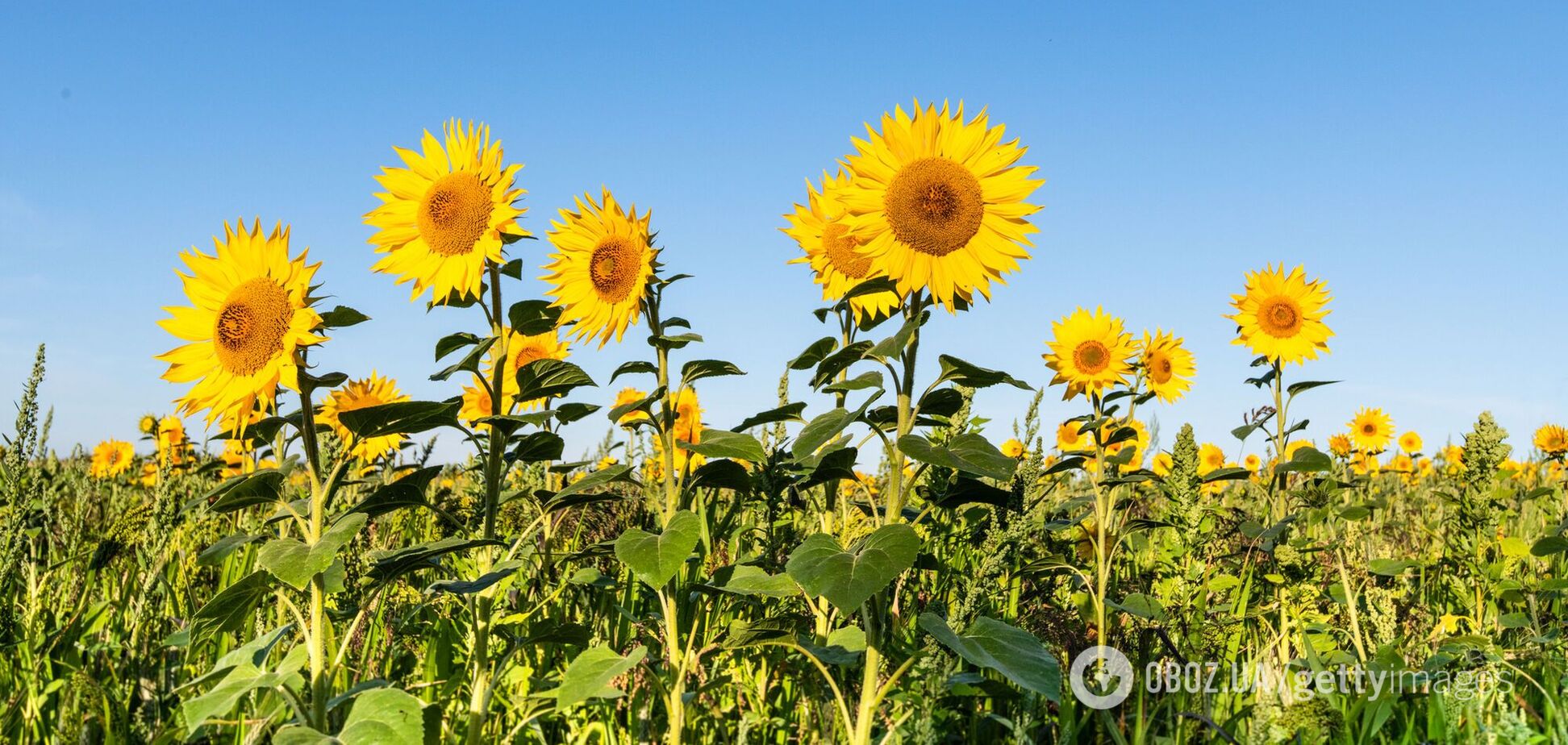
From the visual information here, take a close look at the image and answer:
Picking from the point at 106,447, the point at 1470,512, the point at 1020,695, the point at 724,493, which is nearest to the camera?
the point at 1020,695

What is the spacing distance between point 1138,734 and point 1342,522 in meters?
3.12

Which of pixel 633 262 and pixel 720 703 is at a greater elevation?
pixel 633 262

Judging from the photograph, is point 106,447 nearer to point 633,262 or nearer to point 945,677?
point 633,262

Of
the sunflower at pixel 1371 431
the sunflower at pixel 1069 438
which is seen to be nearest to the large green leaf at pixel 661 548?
the sunflower at pixel 1069 438

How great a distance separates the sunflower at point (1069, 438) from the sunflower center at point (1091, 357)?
206 centimetres

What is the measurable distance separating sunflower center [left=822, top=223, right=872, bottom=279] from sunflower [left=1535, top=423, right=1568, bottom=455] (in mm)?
9173

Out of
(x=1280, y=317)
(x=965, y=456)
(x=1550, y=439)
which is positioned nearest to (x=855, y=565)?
(x=965, y=456)

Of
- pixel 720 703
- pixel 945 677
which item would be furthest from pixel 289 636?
pixel 945 677

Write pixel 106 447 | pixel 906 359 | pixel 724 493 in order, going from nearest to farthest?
pixel 906 359, pixel 724 493, pixel 106 447

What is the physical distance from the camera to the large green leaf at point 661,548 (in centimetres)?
235

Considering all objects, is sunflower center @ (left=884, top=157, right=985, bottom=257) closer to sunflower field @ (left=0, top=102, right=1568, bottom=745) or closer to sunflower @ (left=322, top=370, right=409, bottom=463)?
sunflower field @ (left=0, top=102, right=1568, bottom=745)

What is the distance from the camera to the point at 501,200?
295cm

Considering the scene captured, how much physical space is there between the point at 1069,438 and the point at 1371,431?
4597 mm

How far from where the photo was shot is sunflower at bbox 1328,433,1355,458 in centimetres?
661
